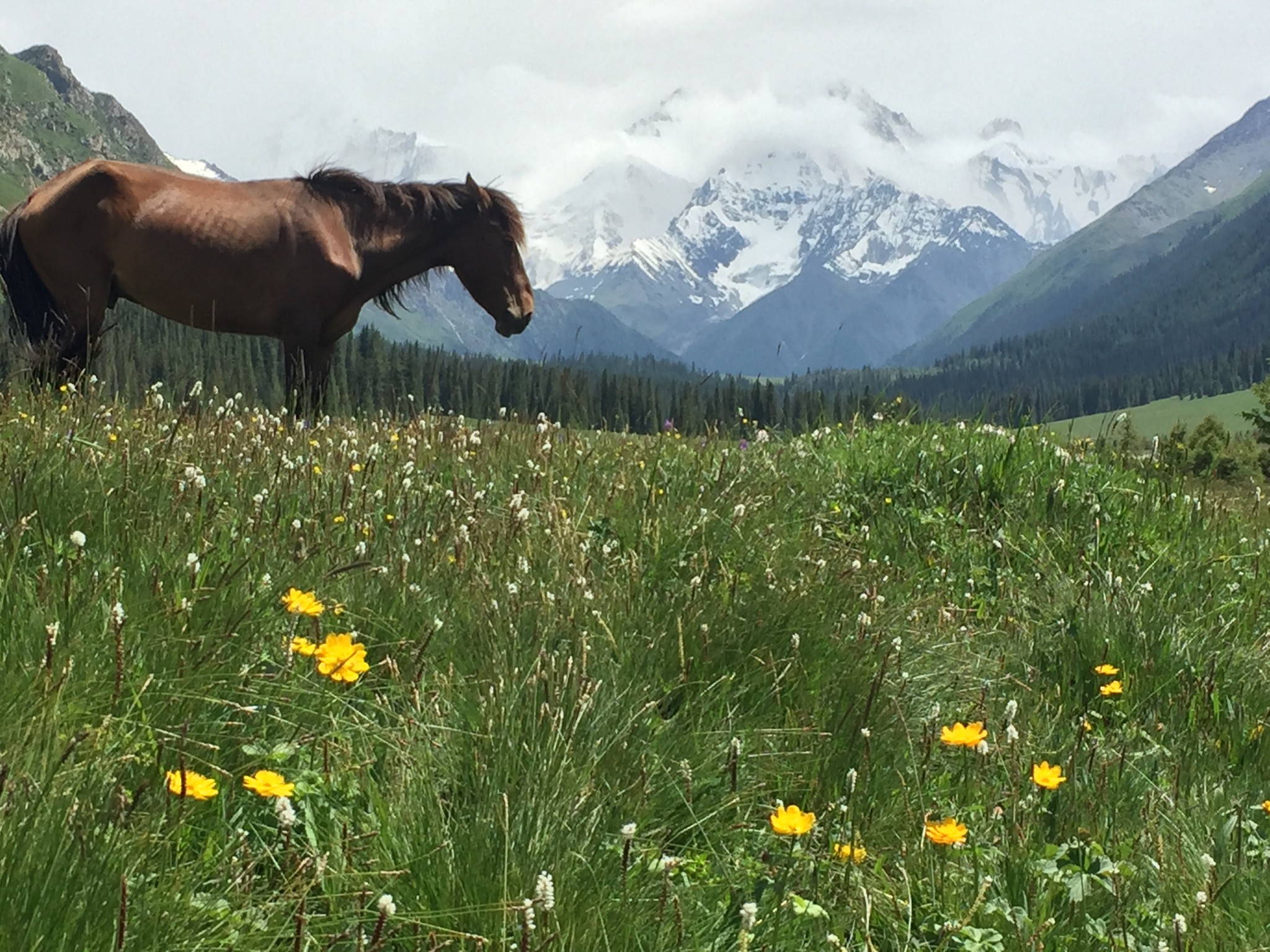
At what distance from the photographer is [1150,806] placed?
136 inches

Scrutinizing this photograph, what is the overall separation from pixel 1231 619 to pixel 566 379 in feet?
14.8

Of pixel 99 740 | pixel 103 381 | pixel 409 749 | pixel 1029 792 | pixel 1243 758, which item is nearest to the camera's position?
pixel 99 740

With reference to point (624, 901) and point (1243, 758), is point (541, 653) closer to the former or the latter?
point (624, 901)

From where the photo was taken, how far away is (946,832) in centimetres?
256

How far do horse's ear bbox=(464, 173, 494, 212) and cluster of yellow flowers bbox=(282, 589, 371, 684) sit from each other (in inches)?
437

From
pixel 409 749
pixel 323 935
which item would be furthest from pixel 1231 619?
pixel 323 935

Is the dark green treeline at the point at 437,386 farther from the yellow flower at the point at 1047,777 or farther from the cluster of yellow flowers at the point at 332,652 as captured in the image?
the yellow flower at the point at 1047,777

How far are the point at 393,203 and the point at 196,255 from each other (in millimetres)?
2617

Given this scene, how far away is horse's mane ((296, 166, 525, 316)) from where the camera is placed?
12469 mm

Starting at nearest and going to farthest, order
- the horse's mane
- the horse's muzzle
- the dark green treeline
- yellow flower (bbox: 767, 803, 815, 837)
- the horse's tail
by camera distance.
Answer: yellow flower (bbox: 767, 803, 815, 837), the dark green treeline, the horse's tail, the horse's mane, the horse's muzzle

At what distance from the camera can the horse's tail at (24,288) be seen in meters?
11.0

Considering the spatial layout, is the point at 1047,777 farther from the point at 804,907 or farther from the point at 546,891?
the point at 546,891

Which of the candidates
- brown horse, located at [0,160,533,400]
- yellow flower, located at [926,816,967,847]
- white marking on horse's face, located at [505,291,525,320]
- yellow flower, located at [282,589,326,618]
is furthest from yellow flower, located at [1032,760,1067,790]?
white marking on horse's face, located at [505,291,525,320]

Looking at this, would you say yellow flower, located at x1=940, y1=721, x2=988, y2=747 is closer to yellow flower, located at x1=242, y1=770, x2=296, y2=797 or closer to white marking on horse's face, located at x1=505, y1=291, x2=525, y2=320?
yellow flower, located at x1=242, y1=770, x2=296, y2=797
